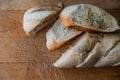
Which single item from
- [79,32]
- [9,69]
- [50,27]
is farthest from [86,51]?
[9,69]

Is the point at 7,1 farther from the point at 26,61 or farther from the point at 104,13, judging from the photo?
the point at 104,13

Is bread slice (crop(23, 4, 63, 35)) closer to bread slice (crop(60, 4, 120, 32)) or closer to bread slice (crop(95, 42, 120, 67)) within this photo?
bread slice (crop(60, 4, 120, 32))

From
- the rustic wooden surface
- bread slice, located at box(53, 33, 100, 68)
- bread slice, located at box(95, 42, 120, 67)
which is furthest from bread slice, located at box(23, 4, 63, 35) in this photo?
bread slice, located at box(95, 42, 120, 67)

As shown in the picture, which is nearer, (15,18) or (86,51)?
(86,51)

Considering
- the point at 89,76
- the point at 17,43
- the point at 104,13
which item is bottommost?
the point at 89,76

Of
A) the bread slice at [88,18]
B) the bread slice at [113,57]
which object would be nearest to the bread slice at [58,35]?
the bread slice at [88,18]

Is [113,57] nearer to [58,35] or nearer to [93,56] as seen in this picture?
[93,56]
